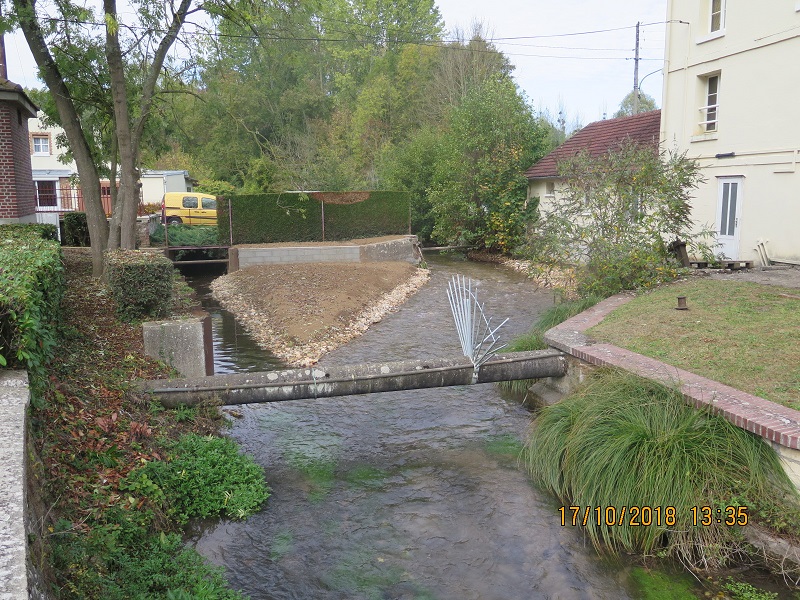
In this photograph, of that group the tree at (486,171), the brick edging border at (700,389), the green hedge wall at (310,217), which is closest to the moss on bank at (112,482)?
the brick edging border at (700,389)

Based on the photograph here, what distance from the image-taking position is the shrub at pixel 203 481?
5641mm

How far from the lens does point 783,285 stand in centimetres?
1204

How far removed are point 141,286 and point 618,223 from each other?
8056mm

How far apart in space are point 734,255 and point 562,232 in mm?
7685

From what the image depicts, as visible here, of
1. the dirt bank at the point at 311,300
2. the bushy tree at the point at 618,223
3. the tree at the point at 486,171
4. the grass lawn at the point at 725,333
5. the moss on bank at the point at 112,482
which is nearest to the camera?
the moss on bank at the point at 112,482

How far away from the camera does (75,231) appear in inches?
726

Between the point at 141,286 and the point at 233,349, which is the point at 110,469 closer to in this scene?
the point at 141,286

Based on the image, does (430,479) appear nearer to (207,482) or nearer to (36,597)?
(207,482)

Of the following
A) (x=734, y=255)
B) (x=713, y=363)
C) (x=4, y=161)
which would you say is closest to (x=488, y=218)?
(x=734, y=255)

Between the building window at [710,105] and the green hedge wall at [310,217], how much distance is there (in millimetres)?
9782

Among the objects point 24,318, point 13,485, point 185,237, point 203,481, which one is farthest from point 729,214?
point 13,485

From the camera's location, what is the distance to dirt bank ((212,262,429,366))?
41.3ft
